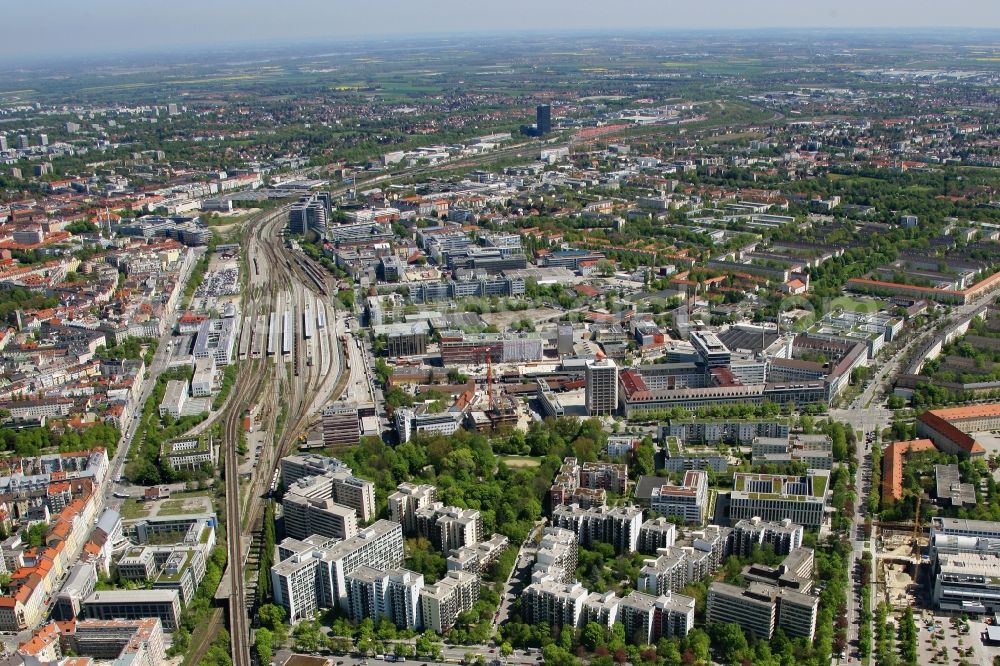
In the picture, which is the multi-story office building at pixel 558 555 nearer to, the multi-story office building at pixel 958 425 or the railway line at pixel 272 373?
the railway line at pixel 272 373

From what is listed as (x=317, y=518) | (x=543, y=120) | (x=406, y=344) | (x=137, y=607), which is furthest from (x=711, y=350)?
(x=543, y=120)

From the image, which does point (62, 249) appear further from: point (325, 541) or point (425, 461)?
point (325, 541)

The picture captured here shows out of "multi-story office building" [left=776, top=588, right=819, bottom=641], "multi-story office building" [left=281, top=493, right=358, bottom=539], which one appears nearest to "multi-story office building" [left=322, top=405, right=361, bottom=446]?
"multi-story office building" [left=281, top=493, right=358, bottom=539]

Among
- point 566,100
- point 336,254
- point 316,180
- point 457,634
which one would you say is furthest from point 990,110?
point 457,634

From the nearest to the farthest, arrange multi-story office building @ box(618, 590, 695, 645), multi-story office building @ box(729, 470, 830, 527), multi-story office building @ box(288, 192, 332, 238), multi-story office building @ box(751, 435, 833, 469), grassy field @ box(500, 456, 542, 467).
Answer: multi-story office building @ box(618, 590, 695, 645) < multi-story office building @ box(729, 470, 830, 527) < multi-story office building @ box(751, 435, 833, 469) < grassy field @ box(500, 456, 542, 467) < multi-story office building @ box(288, 192, 332, 238)

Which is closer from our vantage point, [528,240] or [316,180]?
[528,240]

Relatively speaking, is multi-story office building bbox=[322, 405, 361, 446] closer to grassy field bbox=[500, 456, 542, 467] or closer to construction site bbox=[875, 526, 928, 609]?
grassy field bbox=[500, 456, 542, 467]

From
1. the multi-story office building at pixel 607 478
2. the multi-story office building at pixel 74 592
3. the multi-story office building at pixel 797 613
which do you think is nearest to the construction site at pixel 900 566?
the multi-story office building at pixel 797 613
